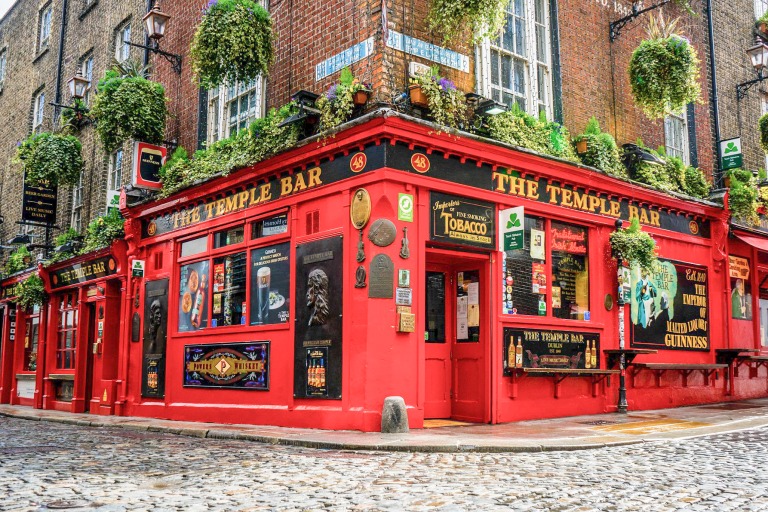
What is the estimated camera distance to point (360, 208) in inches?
407

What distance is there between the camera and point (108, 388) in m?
15.8

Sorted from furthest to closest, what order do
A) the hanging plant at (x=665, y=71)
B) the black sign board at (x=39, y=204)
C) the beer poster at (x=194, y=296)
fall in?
the black sign board at (x=39, y=204) < the beer poster at (x=194, y=296) < the hanging plant at (x=665, y=71)

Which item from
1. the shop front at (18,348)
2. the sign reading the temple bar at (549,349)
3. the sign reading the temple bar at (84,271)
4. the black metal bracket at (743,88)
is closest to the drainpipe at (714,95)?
the black metal bracket at (743,88)

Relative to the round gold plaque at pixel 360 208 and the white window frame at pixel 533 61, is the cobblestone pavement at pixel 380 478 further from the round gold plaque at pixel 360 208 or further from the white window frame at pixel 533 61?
the white window frame at pixel 533 61

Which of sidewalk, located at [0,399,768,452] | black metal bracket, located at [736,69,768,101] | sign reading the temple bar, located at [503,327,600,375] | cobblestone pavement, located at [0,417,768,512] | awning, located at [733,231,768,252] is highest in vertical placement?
black metal bracket, located at [736,69,768,101]

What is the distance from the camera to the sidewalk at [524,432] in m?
8.30

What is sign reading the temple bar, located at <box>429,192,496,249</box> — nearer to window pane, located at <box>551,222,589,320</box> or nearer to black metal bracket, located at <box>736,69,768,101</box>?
window pane, located at <box>551,222,589,320</box>

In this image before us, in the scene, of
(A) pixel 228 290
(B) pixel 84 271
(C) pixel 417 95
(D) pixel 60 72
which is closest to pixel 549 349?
(C) pixel 417 95

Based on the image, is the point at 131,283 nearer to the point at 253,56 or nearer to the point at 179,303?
the point at 179,303

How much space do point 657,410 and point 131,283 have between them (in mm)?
→ 10553

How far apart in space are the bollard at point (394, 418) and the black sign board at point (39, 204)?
45.8 ft

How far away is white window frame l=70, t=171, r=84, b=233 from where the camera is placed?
19.7 m

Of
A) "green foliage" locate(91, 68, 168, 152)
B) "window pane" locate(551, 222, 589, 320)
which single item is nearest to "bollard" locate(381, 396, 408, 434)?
"window pane" locate(551, 222, 589, 320)

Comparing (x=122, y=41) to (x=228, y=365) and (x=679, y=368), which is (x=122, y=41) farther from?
(x=679, y=368)
